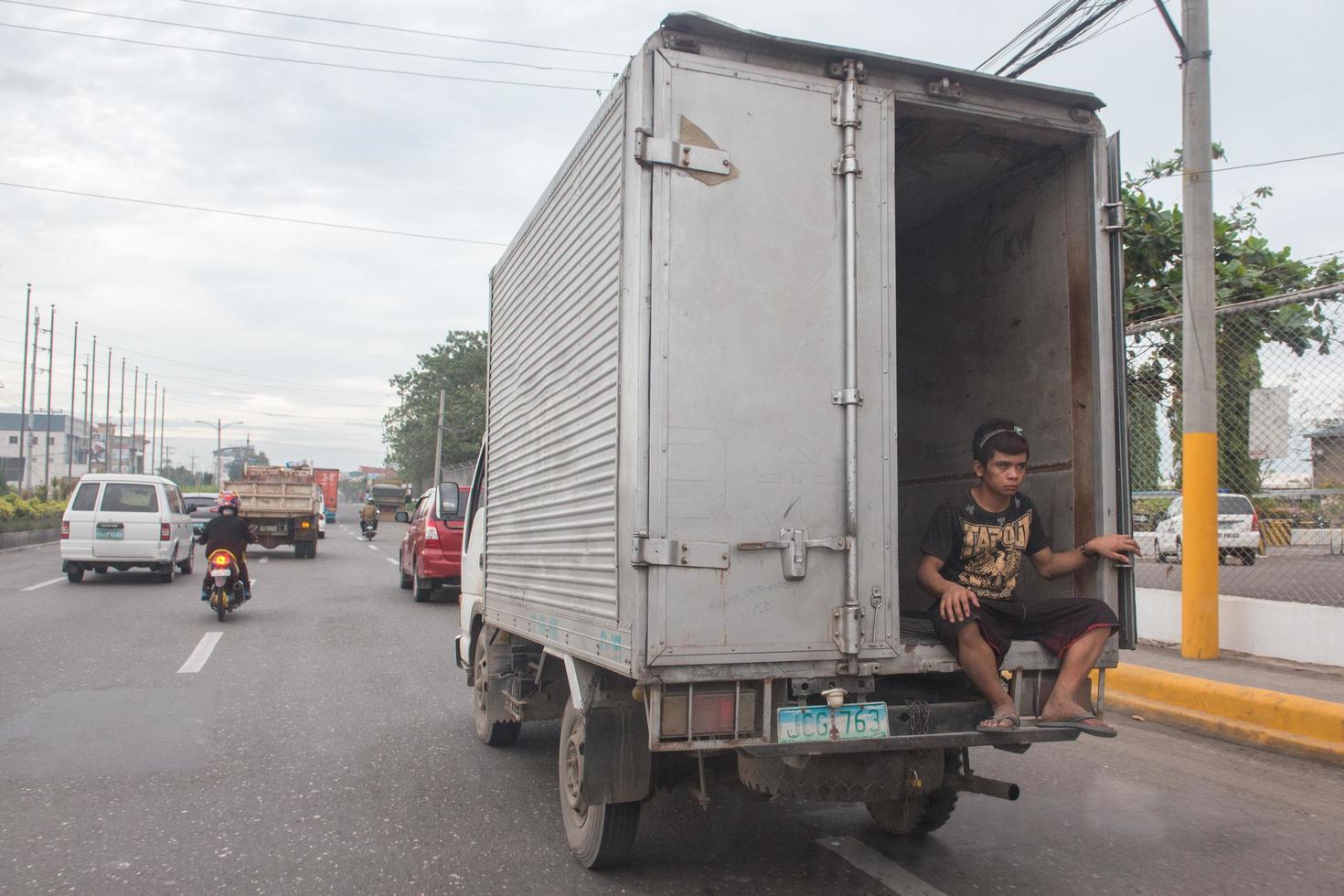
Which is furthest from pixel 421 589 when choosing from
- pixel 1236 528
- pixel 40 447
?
pixel 40 447

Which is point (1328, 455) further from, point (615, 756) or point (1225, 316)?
point (615, 756)

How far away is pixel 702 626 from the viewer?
11.0ft

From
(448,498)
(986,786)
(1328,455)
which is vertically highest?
(1328,455)

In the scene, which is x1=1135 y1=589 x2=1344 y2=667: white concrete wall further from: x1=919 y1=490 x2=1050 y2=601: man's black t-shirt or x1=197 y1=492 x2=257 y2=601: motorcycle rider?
x1=197 y1=492 x2=257 y2=601: motorcycle rider

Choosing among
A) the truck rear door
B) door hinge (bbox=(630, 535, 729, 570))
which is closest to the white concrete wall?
the truck rear door

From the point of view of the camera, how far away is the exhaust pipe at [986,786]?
12.6 feet

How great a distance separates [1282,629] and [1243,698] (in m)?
1.90

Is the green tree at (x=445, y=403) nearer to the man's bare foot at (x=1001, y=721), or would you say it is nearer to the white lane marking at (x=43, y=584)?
the white lane marking at (x=43, y=584)

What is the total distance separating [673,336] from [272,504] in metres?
22.1

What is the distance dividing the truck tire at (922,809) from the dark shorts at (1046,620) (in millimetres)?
535

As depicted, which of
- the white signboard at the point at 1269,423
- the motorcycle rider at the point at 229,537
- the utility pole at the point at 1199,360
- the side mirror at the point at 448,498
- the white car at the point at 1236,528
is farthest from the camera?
the motorcycle rider at the point at 229,537

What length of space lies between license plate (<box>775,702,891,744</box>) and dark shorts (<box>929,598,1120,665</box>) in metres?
0.52

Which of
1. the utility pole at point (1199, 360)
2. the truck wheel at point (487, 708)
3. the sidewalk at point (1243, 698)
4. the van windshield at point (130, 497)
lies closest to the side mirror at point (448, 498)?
the truck wheel at point (487, 708)

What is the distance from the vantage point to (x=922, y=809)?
423cm
